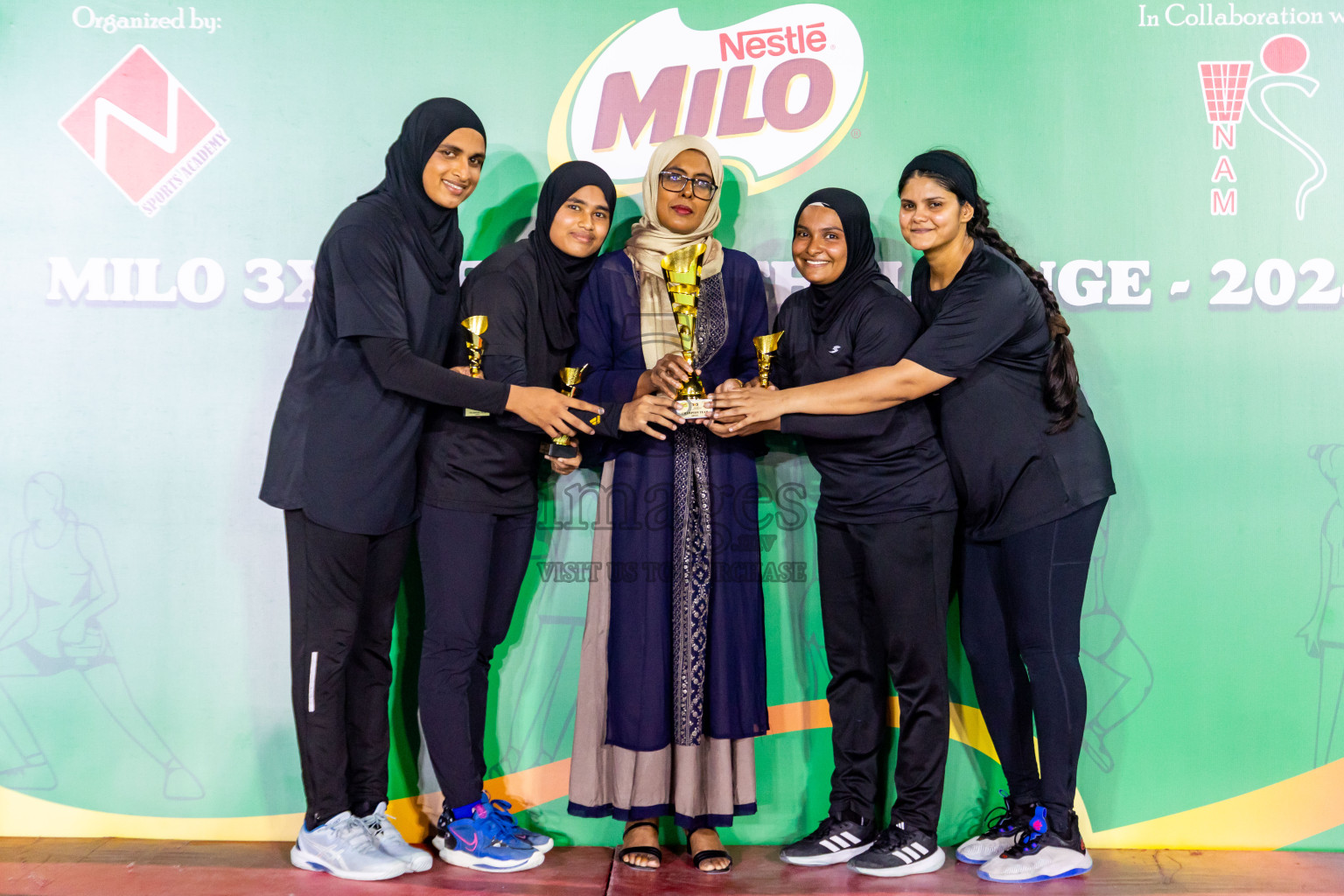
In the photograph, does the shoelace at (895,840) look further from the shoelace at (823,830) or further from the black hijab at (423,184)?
the black hijab at (423,184)

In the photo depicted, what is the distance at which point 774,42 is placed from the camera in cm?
281

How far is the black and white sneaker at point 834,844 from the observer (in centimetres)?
259

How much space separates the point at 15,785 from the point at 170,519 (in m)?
0.90

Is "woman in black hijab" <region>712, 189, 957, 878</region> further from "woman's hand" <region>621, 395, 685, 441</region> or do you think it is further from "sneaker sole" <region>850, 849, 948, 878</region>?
"woman's hand" <region>621, 395, 685, 441</region>

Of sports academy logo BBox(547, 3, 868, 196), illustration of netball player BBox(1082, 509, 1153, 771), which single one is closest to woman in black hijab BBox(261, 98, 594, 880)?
sports academy logo BBox(547, 3, 868, 196)

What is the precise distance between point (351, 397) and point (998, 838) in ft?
6.82

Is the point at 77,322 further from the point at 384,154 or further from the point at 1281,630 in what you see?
the point at 1281,630

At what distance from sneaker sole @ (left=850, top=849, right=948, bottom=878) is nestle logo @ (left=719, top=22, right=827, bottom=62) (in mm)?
2252

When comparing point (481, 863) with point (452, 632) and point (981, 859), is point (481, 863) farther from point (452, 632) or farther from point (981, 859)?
point (981, 859)

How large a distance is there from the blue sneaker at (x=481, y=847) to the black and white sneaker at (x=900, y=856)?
2.86ft

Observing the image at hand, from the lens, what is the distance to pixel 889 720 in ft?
8.95

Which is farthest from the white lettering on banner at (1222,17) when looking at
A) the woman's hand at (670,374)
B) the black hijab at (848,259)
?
the woman's hand at (670,374)

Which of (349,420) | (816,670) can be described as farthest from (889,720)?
(349,420)

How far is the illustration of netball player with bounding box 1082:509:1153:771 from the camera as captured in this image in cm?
279
